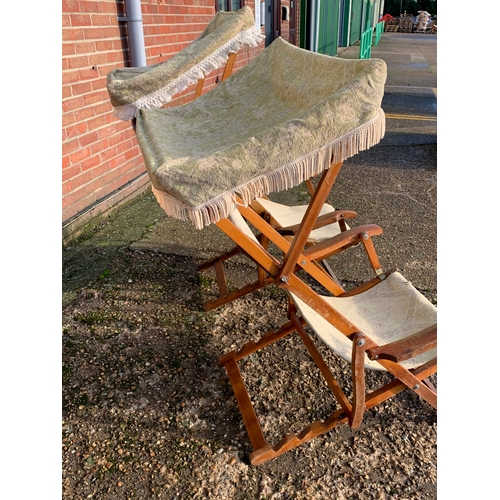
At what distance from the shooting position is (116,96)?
88.4 inches

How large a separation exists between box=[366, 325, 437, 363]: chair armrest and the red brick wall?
8.60 feet

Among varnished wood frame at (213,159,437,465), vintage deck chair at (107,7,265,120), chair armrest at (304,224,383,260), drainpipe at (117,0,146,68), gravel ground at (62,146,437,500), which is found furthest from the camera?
drainpipe at (117,0,146,68)

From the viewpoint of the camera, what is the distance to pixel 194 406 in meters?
2.11

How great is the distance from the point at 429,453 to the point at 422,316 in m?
0.58

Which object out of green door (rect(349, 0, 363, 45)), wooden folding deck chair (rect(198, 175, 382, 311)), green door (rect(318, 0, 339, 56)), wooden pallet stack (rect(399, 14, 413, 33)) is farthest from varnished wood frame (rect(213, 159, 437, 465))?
wooden pallet stack (rect(399, 14, 413, 33))

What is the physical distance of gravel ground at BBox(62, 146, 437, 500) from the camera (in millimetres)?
1783

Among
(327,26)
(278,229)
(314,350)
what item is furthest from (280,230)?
(327,26)

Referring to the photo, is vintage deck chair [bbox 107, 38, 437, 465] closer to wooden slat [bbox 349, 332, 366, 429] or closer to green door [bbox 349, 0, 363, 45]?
wooden slat [bbox 349, 332, 366, 429]

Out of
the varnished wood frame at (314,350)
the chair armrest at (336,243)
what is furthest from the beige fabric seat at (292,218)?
the varnished wood frame at (314,350)

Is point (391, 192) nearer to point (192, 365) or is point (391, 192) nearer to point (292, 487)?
point (192, 365)

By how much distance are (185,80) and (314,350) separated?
1475 mm

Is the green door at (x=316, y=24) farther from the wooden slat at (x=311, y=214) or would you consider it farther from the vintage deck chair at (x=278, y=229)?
the wooden slat at (x=311, y=214)

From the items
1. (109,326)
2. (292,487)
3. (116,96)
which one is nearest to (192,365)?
(109,326)

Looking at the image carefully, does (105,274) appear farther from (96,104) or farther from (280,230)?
(96,104)
